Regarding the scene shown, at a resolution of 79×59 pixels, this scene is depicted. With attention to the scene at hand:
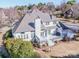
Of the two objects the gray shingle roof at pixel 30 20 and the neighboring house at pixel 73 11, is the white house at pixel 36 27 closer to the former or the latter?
the gray shingle roof at pixel 30 20

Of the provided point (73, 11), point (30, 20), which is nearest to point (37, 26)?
point (30, 20)

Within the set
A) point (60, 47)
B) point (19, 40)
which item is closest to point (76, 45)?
point (60, 47)

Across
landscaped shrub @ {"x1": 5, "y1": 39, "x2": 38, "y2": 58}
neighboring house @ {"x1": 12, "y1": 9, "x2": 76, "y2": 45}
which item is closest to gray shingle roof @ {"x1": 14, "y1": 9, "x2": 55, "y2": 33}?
neighboring house @ {"x1": 12, "y1": 9, "x2": 76, "y2": 45}

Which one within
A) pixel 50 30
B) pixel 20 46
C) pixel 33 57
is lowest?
pixel 33 57

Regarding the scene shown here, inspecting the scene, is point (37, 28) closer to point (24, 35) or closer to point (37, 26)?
point (37, 26)

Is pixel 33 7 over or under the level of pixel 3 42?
over

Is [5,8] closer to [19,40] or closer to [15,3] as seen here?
[15,3]

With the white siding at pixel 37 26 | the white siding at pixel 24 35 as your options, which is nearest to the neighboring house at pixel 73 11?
the white siding at pixel 37 26
